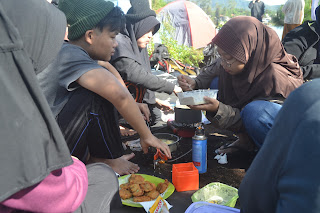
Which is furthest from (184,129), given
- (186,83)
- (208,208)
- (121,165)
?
(208,208)

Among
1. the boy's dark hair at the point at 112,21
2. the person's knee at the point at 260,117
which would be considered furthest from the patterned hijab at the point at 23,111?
the person's knee at the point at 260,117

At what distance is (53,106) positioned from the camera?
202cm

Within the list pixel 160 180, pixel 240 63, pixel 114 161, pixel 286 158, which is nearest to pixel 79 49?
pixel 114 161

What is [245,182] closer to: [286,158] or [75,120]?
[286,158]

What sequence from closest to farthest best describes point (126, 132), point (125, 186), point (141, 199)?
point (141, 199)
point (125, 186)
point (126, 132)

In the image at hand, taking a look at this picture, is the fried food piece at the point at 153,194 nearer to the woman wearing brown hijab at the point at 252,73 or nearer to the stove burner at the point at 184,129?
the woman wearing brown hijab at the point at 252,73

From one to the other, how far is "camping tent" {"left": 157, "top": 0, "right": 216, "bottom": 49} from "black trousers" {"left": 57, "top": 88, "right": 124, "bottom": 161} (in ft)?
26.5

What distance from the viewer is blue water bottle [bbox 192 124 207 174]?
2203mm

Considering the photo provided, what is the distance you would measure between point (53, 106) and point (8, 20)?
4.31ft

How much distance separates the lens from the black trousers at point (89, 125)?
6.61ft

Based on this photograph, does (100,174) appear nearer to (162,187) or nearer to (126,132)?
(162,187)

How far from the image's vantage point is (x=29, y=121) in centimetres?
79

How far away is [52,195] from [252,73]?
198 cm

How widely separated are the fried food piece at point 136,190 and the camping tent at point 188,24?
8419 millimetres
